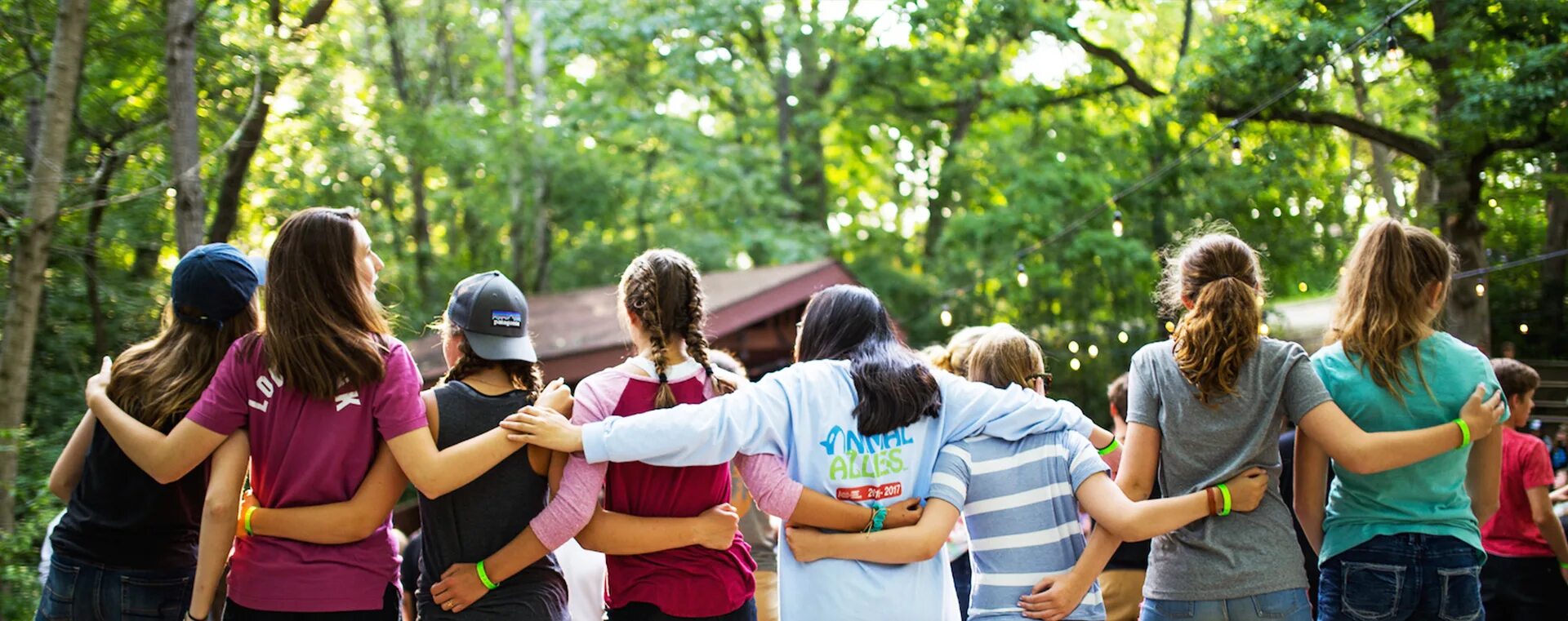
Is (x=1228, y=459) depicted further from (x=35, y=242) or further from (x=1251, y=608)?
(x=35, y=242)

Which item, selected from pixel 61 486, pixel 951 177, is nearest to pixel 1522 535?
pixel 61 486

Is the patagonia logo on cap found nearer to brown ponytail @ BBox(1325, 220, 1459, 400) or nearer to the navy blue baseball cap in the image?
the navy blue baseball cap

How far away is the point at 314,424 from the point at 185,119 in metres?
3.48

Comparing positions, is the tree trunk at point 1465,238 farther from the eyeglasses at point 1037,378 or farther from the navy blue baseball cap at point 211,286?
the navy blue baseball cap at point 211,286

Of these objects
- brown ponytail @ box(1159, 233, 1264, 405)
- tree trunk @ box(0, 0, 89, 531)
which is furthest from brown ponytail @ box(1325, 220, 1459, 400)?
tree trunk @ box(0, 0, 89, 531)

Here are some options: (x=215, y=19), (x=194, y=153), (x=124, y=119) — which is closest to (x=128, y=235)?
(x=124, y=119)

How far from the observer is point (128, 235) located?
758cm

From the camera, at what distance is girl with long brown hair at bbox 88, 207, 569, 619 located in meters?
2.60

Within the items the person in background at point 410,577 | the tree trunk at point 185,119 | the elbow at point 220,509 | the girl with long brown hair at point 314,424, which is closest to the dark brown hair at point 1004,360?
the girl with long brown hair at point 314,424

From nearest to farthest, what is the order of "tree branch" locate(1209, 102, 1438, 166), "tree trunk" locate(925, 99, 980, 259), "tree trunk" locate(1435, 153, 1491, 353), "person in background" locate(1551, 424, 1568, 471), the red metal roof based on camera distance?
the red metal roof
"person in background" locate(1551, 424, 1568, 471)
"tree trunk" locate(1435, 153, 1491, 353)
"tree branch" locate(1209, 102, 1438, 166)
"tree trunk" locate(925, 99, 980, 259)

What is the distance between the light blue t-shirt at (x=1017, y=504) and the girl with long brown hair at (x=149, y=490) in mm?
1869

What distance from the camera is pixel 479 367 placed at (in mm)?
2773

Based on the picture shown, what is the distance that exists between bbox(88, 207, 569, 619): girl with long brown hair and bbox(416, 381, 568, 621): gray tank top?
9 centimetres

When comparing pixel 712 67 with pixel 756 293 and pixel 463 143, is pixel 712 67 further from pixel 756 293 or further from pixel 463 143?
pixel 756 293
